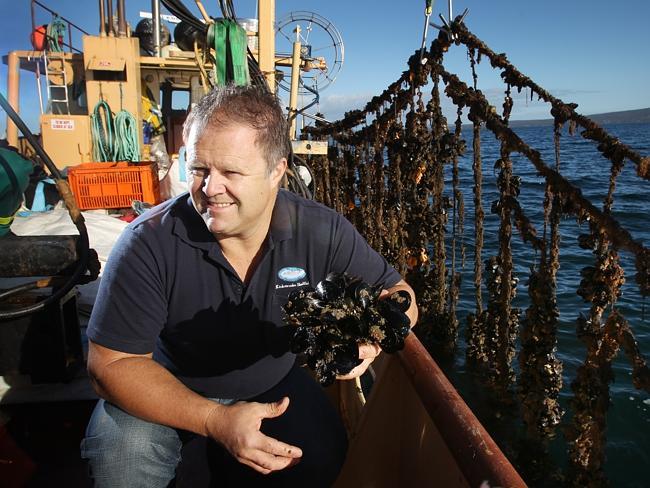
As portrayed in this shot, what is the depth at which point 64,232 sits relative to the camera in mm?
4641

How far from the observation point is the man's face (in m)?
1.73

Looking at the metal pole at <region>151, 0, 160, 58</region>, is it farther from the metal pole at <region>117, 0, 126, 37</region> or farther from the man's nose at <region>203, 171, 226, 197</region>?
the man's nose at <region>203, 171, 226, 197</region>

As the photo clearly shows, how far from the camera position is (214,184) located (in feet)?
5.68

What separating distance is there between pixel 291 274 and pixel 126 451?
89 centimetres

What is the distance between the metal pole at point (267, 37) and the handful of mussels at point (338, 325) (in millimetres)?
3468

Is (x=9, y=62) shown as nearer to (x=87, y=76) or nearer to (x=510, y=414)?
(x=87, y=76)

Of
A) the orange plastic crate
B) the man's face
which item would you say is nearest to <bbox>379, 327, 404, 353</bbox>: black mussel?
the man's face

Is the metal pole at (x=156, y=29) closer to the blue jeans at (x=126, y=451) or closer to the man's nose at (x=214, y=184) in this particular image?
the man's nose at (x=214, y=184)


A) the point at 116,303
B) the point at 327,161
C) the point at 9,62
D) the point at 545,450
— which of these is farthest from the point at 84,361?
the point at 9,62

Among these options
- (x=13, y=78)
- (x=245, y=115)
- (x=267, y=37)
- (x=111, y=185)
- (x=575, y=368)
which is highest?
(x=13, y=78)

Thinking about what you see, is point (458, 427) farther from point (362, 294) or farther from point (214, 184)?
point (214, 184)

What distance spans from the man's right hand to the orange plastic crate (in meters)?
5.74

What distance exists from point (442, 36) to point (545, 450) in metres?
3.00

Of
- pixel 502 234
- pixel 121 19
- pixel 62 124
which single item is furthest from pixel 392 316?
pixel 121 19
